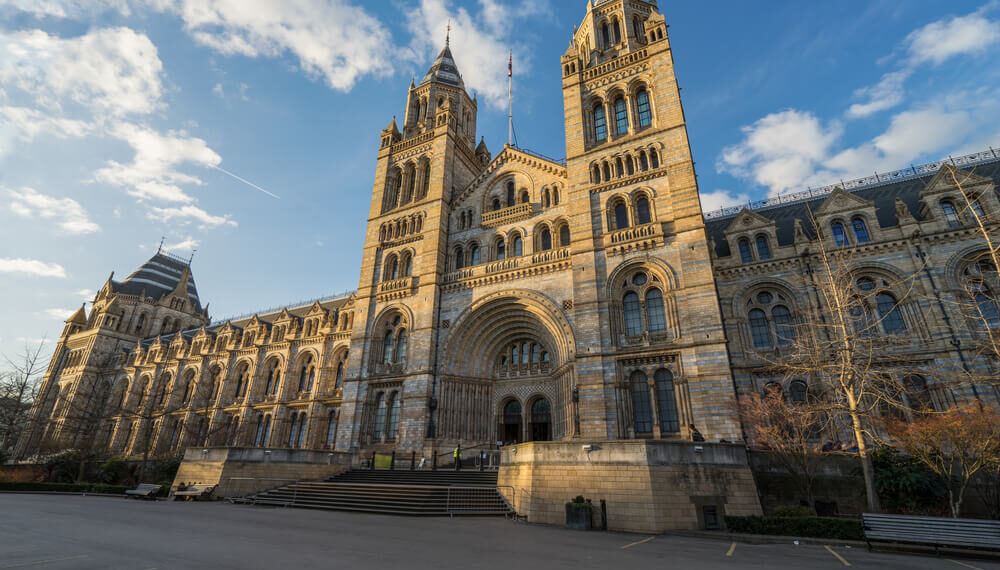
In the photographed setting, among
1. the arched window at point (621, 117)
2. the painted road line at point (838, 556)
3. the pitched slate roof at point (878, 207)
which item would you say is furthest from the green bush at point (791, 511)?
the arched window at point (621, 117)

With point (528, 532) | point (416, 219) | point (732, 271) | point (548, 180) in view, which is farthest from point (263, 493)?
point (732, 271)

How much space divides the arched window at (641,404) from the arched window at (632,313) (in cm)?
219

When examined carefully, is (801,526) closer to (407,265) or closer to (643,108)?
(643,108)

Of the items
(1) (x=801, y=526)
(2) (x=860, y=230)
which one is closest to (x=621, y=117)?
(2) (x=860, y=230)

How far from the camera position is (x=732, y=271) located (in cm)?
2509

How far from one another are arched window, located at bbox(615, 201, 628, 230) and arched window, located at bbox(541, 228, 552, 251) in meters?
4.22

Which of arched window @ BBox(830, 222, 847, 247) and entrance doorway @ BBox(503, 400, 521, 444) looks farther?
entrance doorway @ BBox(503, 400, 521, 444)

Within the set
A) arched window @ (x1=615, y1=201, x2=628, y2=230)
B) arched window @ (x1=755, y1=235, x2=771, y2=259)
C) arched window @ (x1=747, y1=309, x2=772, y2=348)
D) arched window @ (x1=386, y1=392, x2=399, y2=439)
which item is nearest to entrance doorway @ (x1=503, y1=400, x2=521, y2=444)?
arched window @ (x1=386, y1=392, x2=399, y2=439)

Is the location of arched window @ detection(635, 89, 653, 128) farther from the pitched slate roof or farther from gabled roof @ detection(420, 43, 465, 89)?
gabled roof @ detection(420, 43, 465, 89)

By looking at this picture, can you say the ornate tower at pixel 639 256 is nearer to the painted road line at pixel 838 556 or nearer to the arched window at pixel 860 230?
the painted road line at pixel 838 556

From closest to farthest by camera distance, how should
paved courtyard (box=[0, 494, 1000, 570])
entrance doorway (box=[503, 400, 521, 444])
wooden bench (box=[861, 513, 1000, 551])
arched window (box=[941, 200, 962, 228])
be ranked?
1. paved courtyard (box=[0, 494, 1000, 570])
2. wooden bench (box=[861, 513, 1000, 551])
3. arched window (box=[941, 200, 962, 228])
4. entrance doorway (box=[503, 400, 521, 444])

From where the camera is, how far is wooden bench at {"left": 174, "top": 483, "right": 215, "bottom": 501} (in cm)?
1952

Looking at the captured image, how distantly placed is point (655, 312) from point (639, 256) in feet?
10.1

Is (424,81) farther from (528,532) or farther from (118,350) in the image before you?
(118,350)
